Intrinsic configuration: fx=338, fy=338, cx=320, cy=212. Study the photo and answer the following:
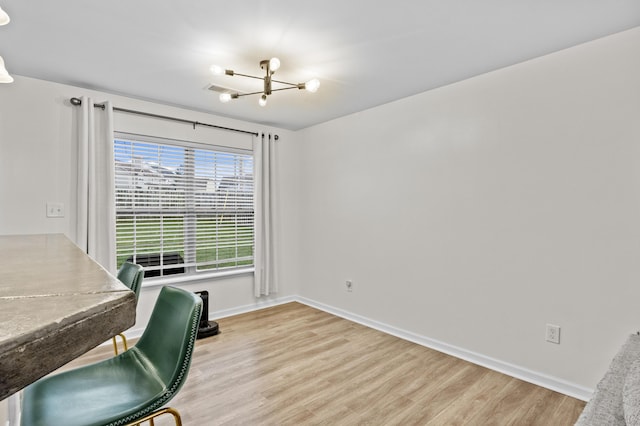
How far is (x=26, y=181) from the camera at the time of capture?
110 inches

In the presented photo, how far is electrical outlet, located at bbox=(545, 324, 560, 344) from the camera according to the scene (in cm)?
238

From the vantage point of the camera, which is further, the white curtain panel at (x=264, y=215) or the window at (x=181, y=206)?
the white curtain panel at (x=264, y=215)

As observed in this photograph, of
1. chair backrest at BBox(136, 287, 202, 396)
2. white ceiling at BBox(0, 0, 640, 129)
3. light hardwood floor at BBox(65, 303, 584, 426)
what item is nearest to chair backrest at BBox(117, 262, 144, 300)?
chair backrest at BBox(136, 287, 202, 396)

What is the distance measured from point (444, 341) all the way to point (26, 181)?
3803mm

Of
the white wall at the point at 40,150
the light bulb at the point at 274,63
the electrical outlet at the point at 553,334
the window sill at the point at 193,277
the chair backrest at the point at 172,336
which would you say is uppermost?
the light bulb at the point at 274,63

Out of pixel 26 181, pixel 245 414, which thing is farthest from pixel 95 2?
pixel 245 414

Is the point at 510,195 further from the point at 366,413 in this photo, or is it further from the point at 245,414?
the point at 245,414

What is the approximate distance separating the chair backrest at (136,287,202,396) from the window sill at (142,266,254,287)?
7.20ft

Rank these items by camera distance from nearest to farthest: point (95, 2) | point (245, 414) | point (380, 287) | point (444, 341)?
point (95, 2) → point (245, 414) → point (444, 341) → point (380, 287)

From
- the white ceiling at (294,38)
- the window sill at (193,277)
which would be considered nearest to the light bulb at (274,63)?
the white ceiling at (294,38)

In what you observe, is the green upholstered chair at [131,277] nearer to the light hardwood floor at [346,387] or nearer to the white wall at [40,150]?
the light hardwood floor at [346,387]

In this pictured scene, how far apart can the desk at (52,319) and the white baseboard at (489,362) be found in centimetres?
289

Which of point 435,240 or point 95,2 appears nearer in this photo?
point 95,2

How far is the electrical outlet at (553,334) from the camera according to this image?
238 centimetres
